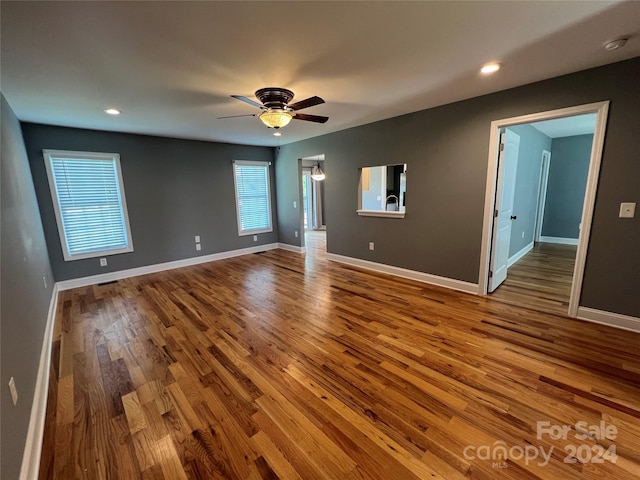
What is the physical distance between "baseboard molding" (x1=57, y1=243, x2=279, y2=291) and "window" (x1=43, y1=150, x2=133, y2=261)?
1.25 ft

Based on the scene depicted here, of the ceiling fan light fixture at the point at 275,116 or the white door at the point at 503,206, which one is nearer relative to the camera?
the ceiling fan light fixture at the point at 275,116

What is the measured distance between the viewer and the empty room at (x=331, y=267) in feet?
4.91

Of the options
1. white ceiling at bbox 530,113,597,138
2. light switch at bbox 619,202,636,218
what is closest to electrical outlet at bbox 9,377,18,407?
light switch at bbox 619,202,636,218

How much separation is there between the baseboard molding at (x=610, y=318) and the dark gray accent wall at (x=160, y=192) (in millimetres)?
5772

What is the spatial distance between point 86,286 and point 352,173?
4.84 m

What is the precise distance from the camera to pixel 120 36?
1725mm

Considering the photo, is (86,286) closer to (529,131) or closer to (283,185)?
(283,185)

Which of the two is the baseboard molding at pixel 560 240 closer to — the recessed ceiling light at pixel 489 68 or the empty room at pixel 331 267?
Result: the empty room at pixel 331 267

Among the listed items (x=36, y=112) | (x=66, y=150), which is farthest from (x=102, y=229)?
(x=36, y=112)

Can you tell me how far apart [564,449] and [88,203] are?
6.06 metres

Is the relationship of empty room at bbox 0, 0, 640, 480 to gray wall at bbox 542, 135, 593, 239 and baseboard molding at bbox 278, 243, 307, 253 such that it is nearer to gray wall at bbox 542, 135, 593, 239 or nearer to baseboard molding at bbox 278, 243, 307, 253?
baseboard molding at bbox 278, 243, 307, 253

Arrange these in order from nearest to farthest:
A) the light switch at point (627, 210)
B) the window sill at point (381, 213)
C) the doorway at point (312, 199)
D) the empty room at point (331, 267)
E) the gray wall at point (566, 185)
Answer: the empty room at point (331, 267) → the light switch at point (627, 210) → the window sill at point (381, 213) → the gray wall at point (566, 185) → the doorway at point (312, 199)

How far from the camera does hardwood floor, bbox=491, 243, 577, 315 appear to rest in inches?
125

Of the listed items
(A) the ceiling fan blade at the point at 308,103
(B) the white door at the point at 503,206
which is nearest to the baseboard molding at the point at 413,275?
(B) the white door at the point at 503,206
